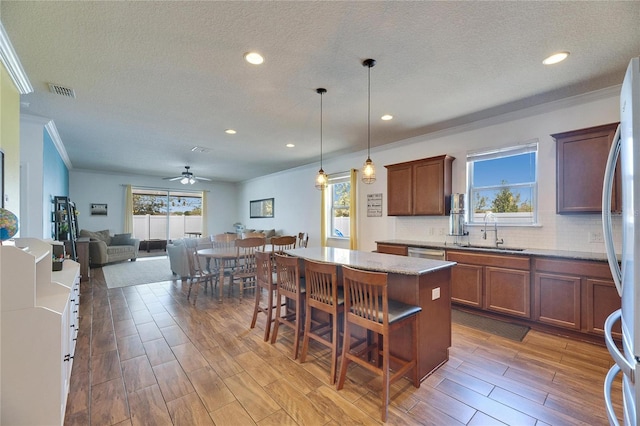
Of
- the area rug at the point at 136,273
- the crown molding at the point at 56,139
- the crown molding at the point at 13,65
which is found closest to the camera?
the crown molding at the point at 13,65

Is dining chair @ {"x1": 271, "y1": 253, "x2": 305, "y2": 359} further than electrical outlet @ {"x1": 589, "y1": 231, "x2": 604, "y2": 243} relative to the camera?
No

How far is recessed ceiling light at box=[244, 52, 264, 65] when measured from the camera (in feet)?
7.74

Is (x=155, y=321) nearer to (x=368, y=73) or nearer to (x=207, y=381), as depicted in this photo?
(x=207, y=381)

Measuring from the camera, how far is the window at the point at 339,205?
6.24 metres

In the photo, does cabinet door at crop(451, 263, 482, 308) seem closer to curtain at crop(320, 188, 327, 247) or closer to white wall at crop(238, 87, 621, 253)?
white wall at crop(238, 87, 621, 253)

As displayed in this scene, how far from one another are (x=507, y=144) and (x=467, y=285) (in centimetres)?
202

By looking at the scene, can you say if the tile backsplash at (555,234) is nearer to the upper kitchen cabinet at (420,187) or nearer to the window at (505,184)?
the window at (505,184)

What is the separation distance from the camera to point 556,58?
2.42 meters

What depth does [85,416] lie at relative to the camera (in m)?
1.82

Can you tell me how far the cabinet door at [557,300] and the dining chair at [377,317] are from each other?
77.1 inches

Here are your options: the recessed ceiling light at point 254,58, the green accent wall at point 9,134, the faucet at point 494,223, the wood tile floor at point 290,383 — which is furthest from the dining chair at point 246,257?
the faucet at point 494,223

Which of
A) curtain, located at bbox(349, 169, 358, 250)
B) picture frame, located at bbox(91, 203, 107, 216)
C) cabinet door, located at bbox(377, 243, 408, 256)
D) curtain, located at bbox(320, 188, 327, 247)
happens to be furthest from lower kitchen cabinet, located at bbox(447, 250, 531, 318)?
picture frame, located at bbox(91, 203, 107, 216)

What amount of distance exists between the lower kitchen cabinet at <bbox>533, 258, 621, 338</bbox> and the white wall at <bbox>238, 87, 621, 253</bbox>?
51cm

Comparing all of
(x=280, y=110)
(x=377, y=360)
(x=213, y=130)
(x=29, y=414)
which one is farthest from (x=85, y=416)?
(x=213, y=130)
